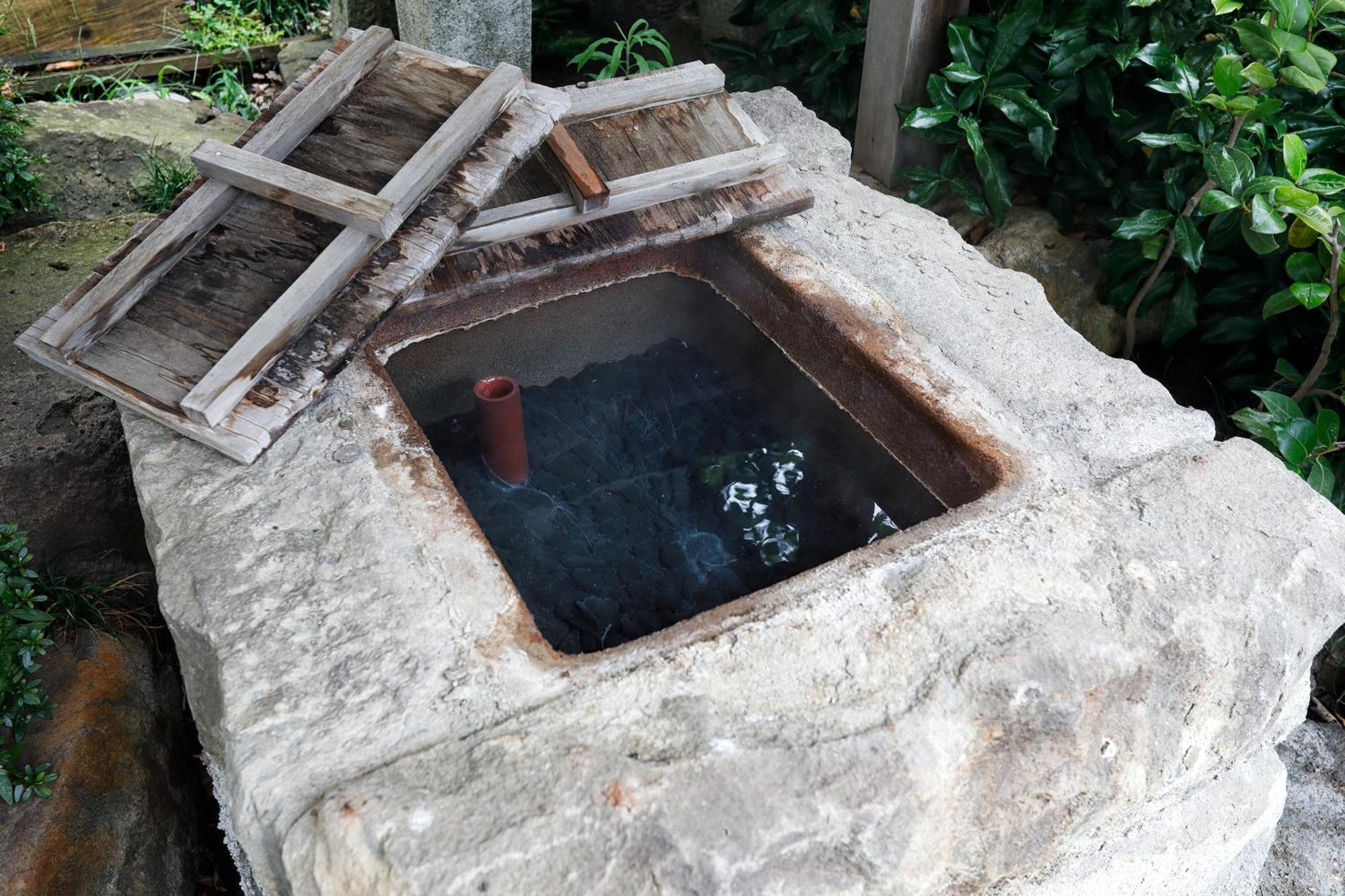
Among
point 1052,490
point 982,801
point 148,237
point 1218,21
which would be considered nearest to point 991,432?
point 1052,490

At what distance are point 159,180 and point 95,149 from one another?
1.31 ft

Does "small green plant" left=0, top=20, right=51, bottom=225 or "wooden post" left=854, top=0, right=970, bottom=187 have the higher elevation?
"wooden post" left=854, top=0, right=970, bottom=187

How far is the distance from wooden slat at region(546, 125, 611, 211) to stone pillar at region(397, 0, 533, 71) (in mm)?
1516

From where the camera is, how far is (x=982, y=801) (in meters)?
1.38

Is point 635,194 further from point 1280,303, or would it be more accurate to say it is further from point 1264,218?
point 1280,303

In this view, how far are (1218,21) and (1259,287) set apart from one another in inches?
29.5

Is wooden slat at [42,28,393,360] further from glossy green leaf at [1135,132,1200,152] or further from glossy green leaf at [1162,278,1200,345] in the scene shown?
glossy green leaf at [1162,278,1200,345]

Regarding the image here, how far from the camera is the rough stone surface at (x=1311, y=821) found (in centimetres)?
228

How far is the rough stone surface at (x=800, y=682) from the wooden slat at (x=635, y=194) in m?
0.42

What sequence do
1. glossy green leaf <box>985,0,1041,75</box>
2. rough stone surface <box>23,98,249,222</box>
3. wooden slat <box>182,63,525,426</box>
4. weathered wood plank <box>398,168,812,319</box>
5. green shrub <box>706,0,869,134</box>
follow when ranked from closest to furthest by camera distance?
wooden slat <box>182,63,525,426</box> → weathered wood plank <box>398,168,812,319</box> → glossy green leaf <box>985,0,1041,75</box> → green shrub <box>706,0,869,134</box> → rough stone surface <box>23,98,249,222</box>

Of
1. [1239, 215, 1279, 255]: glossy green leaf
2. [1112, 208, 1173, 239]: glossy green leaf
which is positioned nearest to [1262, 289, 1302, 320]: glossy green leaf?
[1239, 215, 1279, 255]: glossy green leaf

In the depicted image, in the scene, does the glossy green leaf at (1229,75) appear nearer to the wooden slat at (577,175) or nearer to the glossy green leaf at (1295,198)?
the glossy green leaf at (1295,198)

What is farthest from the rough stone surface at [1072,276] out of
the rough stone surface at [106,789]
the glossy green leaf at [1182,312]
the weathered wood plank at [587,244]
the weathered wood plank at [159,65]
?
the weathered wood plank at [159,65]

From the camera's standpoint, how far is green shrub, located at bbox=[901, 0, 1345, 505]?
249 centimetres
